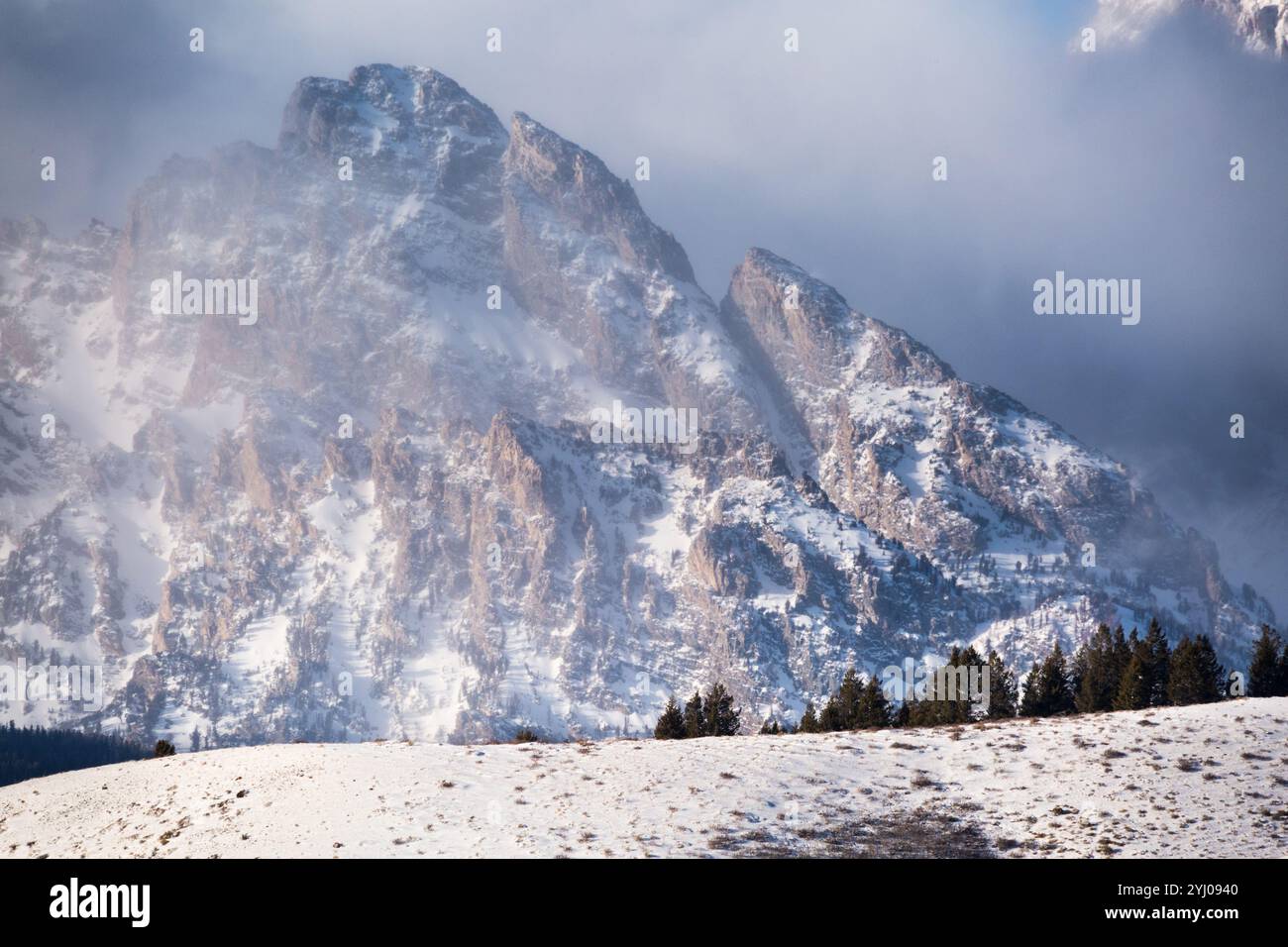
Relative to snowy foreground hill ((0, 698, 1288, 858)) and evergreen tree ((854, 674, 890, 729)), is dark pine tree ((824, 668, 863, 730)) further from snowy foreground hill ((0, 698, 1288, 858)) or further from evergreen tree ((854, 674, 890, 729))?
snowy foreground hill ((0, 698, 1288, 858))

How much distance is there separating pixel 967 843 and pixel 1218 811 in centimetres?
1121

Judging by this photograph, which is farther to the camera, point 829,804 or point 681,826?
point 829,804

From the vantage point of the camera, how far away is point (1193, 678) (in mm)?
97438

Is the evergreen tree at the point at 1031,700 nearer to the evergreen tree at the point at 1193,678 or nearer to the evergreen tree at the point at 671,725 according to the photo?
the evergreen tree at the point at 1193,678

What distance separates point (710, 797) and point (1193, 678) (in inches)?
1994

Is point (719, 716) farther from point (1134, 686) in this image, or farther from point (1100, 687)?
point (1134, 686)

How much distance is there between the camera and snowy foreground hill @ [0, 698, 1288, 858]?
55406 millimetres

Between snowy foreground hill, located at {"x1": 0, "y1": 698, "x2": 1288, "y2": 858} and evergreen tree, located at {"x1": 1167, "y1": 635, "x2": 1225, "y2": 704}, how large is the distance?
24.0 meters

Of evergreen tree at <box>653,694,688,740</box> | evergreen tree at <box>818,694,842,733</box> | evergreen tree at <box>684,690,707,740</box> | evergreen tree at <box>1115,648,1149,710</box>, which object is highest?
evergreen tree at <box>1115,648,1149,710</box>

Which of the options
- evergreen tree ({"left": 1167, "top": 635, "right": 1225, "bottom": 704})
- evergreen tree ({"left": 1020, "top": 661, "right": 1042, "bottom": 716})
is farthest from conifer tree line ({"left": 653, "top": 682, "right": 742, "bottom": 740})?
evergreen tree ({"left": 1167, "top": 635, "right": 1225, "bottom": 704})
